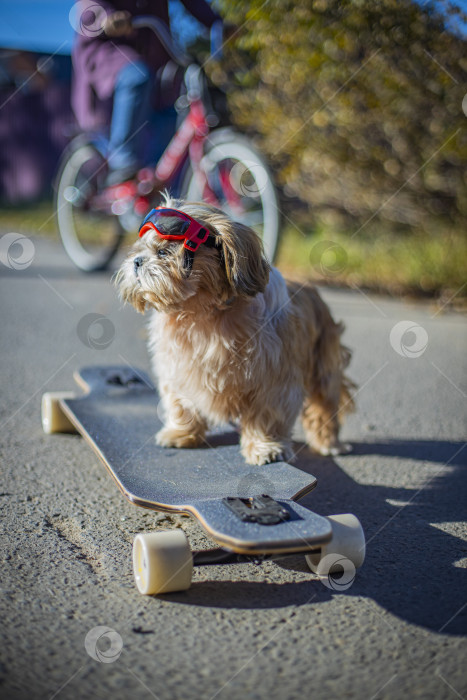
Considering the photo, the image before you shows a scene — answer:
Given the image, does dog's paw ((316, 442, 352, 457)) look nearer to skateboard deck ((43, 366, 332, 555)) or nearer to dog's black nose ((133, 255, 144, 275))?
skateboard deck ((43, 366, 332, 555))

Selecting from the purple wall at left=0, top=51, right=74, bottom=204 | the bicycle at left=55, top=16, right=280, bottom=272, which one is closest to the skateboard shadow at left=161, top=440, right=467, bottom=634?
the bicycle at left=55, top=16, right=280, bottom=272

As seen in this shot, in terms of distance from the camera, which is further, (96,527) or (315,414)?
(315,414)

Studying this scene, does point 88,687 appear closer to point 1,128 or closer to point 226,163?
point 226,163

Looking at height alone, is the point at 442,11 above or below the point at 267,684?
above

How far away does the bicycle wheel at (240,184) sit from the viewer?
568 centimetres

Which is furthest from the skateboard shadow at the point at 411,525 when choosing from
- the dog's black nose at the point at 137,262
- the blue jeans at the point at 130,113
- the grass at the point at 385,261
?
the grass at the point at 385,261

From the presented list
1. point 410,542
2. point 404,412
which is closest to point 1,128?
point 404,412

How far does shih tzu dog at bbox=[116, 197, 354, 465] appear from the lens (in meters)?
2.57

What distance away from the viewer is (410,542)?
2484mm

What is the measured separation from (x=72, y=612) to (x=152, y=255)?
1251 mm

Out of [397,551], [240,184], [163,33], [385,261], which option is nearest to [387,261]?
[385,261]

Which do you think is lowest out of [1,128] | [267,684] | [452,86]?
[1,128]

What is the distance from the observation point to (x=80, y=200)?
6.74 m

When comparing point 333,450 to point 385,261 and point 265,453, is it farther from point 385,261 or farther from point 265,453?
point 385,261
